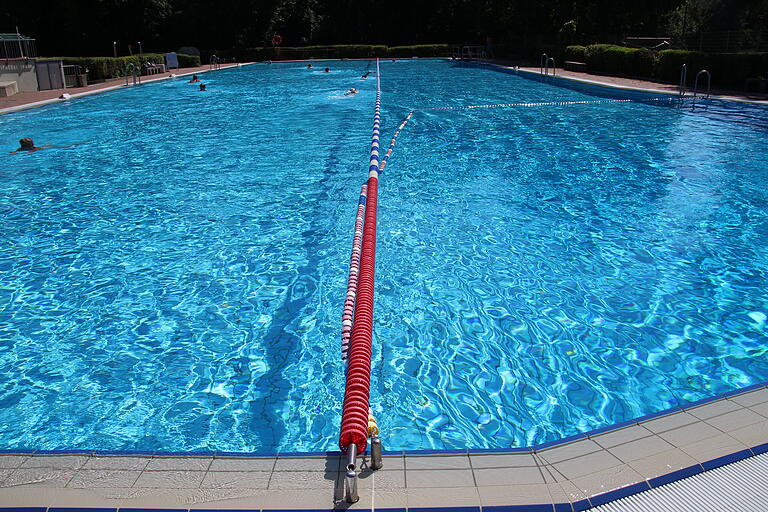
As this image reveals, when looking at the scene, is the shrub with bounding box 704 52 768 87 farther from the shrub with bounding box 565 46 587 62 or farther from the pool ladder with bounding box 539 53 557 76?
the shrub with bounding box 565 46 587 62

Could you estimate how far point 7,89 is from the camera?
68.9ft

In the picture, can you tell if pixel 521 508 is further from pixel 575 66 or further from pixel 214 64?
pixel 214 64

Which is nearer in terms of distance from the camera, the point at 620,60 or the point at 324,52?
the point at 620,60

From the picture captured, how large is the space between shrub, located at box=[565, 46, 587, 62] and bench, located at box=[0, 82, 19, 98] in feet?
81.4

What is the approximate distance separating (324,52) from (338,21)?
188 inches

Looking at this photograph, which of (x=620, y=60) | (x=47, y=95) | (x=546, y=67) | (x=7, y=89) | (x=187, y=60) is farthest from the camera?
(x=187, y=60)

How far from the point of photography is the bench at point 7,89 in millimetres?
20791

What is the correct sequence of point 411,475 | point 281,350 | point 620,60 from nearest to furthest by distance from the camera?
1. point 411,475
2. point 281,350
3. point 620,60

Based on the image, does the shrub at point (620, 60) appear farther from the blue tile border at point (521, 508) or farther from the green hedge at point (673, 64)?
the blue tile border at point (521, 508)

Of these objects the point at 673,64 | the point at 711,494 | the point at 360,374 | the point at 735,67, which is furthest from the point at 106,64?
the point at 711,494

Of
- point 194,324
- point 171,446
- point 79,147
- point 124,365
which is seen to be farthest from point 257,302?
point 79,147

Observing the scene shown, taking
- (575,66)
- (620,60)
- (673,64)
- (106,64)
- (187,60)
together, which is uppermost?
(187,60)

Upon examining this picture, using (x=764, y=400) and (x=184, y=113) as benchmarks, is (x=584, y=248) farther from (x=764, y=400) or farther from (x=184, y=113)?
(x=184, y=113)

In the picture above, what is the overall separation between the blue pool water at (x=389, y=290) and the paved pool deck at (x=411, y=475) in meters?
0.83
